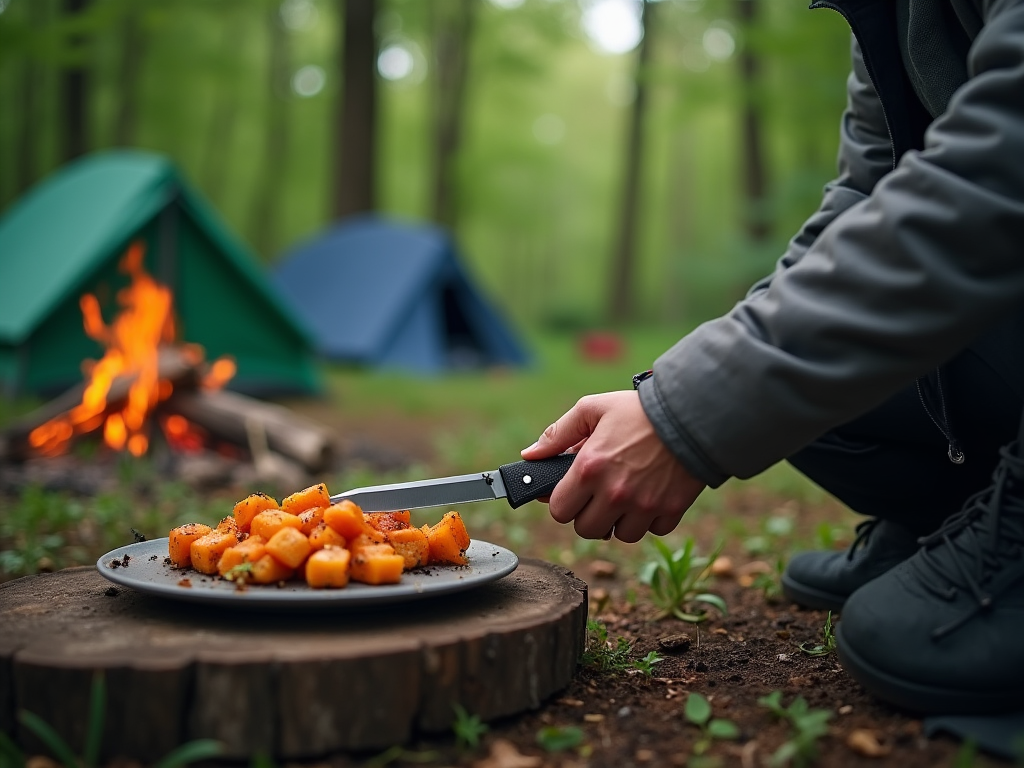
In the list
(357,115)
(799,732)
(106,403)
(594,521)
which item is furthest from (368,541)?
(357,115)

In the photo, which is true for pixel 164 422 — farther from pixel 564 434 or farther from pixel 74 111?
pixel 74 111

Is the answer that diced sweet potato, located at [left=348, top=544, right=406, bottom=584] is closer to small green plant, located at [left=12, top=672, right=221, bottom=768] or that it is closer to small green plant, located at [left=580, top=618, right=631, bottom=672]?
small green plant, located at [left=12, top=672, right=221, bottom=768]

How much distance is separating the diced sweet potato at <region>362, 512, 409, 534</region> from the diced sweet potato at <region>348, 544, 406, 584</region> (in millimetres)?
169

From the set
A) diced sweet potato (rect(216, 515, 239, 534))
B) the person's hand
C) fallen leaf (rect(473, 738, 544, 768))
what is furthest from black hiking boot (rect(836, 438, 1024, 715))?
diced sweet potato (rect(216, 515, 239, 534))

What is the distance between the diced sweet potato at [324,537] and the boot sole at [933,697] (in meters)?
0.93

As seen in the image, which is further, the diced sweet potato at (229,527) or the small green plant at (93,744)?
the diced sweet potato at (229,527)

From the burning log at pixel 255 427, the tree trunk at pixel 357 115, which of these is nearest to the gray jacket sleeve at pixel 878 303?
the burning log at pixel 255 427

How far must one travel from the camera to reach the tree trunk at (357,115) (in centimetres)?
1123

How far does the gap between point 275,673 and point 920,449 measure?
1.43m

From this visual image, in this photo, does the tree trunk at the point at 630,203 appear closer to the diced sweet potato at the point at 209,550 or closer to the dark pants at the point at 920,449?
the dark pants at the point at 920,449

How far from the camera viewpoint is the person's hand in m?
1.60

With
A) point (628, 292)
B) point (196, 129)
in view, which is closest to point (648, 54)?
point (628, 292)

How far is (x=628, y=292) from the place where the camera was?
18.3 metres

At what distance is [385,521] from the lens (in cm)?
188
